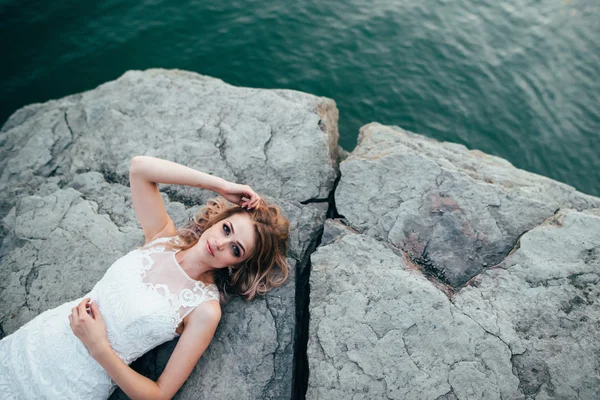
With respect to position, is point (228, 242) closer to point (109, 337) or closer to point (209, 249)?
point (209, 249)

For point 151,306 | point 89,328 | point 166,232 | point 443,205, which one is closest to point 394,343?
point 443,205

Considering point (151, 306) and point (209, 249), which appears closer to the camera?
point (151, 306)

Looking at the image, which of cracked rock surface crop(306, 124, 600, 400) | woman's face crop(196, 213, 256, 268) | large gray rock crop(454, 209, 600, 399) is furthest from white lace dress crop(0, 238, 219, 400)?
large gray rock crop(454, 209, 600, 399)

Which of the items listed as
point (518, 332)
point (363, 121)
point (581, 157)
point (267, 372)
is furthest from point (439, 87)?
point (267, 372)

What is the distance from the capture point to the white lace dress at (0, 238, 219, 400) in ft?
8.93

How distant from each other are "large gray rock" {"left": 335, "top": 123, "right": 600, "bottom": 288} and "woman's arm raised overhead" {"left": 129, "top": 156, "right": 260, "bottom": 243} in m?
0.99

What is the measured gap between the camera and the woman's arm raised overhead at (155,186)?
3.19m

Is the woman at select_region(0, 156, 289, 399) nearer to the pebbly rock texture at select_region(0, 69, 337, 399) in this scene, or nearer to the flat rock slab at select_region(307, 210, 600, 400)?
the pebbly rock texture at select_region(0, 69, 337, 399)

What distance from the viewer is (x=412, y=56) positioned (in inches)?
279

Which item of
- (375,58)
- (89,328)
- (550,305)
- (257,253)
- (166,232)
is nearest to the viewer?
(89,328)

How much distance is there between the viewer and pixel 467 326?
113 inches

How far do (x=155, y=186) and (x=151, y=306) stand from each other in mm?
988

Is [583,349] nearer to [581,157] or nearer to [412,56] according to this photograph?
[581,157]

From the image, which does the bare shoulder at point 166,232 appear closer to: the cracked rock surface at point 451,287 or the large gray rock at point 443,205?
the cracked rock surface at point 451,287
